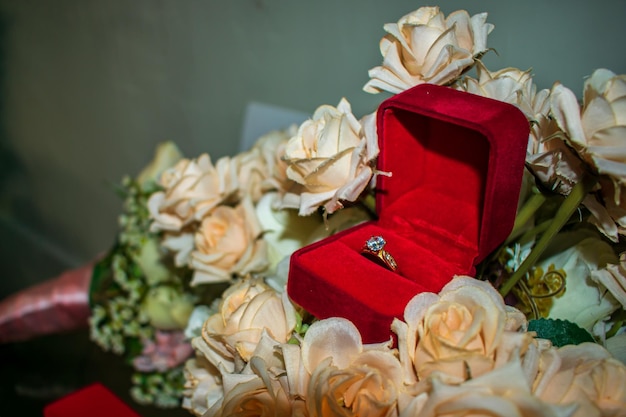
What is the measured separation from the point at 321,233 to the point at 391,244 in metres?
0.11

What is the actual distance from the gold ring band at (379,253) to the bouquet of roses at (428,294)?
0.04m

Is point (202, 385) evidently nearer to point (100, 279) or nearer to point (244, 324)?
point (244, 324)

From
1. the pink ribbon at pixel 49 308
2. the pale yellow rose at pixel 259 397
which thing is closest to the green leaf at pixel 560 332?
the pale yellow rose at pixel 259 397

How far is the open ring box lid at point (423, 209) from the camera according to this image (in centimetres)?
48

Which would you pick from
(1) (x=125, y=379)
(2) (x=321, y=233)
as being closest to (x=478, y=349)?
(2) (x=321, y=233)

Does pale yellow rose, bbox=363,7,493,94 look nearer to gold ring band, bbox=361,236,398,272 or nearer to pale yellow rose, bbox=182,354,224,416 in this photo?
gold ring band, bbox=361,236,398,272

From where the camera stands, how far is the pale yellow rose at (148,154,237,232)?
75 cm

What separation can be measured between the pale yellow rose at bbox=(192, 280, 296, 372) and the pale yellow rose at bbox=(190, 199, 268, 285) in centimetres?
12

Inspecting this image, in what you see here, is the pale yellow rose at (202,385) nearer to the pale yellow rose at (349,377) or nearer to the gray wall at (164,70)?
the pale yellow rose at (349,377)

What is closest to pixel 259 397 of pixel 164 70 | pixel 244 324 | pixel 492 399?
pixel 244 324

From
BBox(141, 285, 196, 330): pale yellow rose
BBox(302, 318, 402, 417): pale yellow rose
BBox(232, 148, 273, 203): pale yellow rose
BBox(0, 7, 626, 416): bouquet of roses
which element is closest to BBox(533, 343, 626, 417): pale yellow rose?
BBox(0, 7, 626, 416): bouquet of roses

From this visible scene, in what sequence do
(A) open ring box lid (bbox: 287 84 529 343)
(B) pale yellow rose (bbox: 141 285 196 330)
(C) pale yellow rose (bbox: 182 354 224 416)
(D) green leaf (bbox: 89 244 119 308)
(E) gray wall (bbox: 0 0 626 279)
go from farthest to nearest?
(D) green leaf (bbox: 89 244 119 308)
(B) pale yellow rose (bbox: 141 285 196 330)
(E) gray wall (bbox: 0 0 626 279)
(C) pale yellow rose (bbox: 182 354 224 416)
(A) open ring box lid (bbox: 287 84 529 343)

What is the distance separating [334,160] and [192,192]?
27 cm

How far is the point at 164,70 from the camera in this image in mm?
1370
